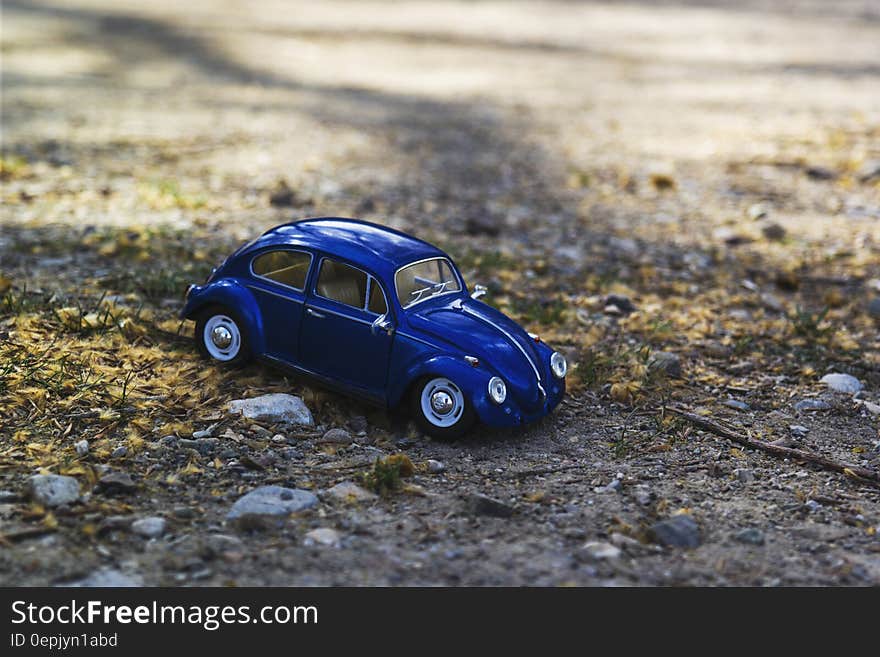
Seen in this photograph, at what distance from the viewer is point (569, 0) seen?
30422mm

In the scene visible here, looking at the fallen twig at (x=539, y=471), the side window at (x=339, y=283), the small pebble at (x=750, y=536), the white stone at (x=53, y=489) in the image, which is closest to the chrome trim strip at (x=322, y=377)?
the side window at (x=339, y=283)

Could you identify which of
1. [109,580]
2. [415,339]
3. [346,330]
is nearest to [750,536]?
[415,339]

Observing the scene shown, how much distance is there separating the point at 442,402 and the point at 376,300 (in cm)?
79

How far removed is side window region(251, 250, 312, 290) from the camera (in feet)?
21.5

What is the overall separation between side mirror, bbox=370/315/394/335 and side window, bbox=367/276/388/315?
0.21ft

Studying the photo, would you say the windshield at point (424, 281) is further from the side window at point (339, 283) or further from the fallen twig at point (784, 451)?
the fallen twig at point (784, 451)

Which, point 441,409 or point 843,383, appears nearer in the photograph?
point 441,409

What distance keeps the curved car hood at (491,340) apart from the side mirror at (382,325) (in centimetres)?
13

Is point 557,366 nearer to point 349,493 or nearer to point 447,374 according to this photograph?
point 447,374

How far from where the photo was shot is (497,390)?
594cm

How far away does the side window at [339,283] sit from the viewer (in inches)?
253

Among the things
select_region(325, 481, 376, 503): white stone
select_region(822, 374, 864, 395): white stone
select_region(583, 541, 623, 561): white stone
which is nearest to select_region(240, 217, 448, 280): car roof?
select_region(325, 481, 376, 503): white stone

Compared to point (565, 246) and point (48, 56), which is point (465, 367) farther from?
point (48, 56)
